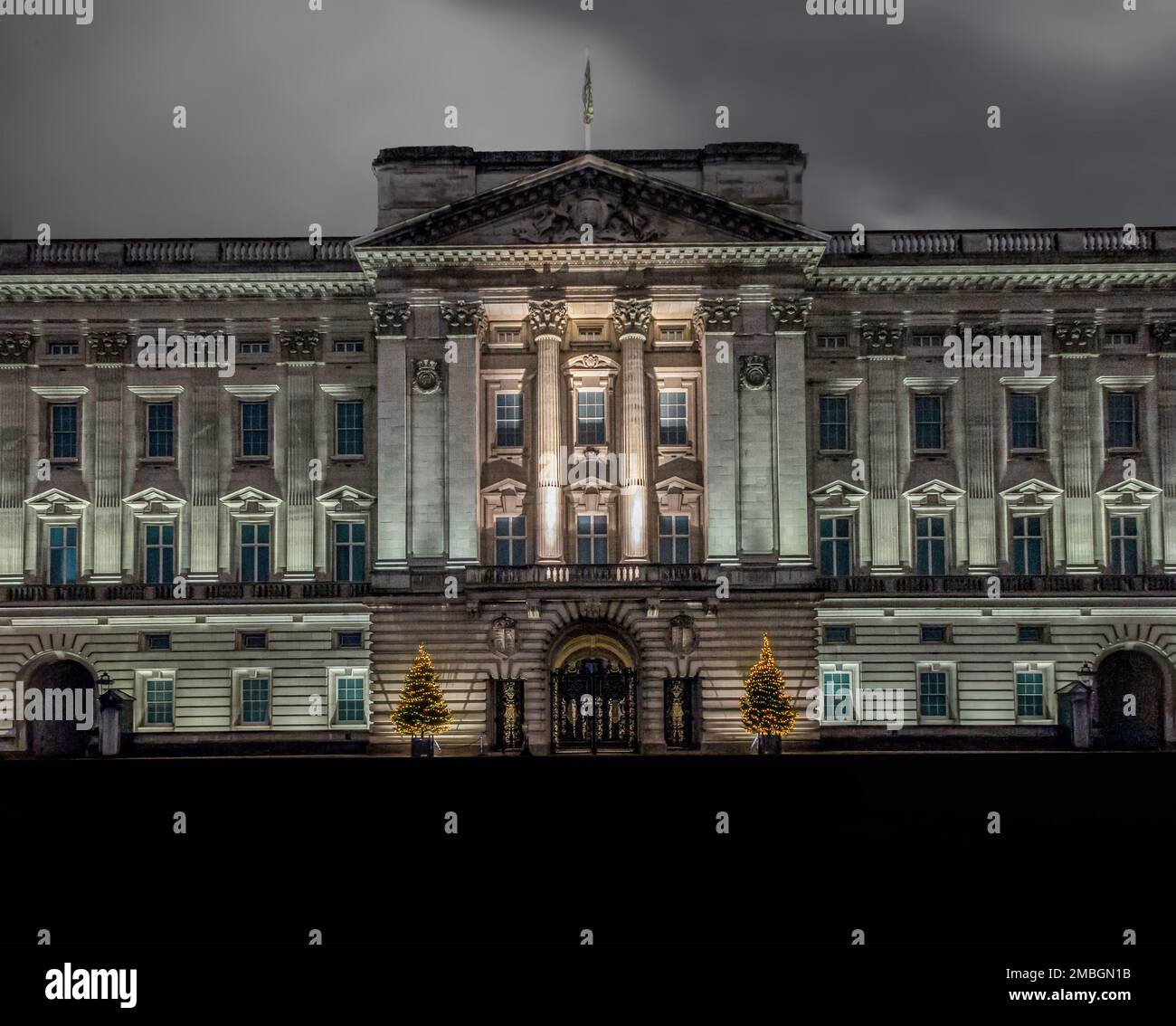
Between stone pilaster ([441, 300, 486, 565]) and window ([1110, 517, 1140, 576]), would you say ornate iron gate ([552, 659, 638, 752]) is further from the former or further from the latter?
window ([1110, 517, 1140, 576])

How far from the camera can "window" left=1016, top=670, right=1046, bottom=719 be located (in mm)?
57156

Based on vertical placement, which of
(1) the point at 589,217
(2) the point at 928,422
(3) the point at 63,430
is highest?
(1) the point at 589,217

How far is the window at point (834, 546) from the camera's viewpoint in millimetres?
58344

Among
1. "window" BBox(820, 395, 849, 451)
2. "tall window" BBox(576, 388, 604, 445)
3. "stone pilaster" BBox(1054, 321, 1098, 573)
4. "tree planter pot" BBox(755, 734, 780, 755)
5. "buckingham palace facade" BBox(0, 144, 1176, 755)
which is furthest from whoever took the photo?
"window" BBox(820, 395, 849, 451)

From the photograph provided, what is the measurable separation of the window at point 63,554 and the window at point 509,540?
1583 cm

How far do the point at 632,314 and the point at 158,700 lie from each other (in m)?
22.1

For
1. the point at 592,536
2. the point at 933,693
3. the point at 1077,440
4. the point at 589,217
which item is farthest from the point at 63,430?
the point at 1077,440

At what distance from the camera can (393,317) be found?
55.8m

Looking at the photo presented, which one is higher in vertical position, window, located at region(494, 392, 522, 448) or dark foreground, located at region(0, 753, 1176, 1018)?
window, located at region(494, 392, 522, 448)

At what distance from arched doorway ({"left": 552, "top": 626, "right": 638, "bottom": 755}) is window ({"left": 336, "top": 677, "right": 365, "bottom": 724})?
7.82m

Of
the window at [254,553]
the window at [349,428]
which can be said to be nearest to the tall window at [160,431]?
the window at [254,553]

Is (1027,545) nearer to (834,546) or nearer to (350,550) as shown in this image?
(834,546)

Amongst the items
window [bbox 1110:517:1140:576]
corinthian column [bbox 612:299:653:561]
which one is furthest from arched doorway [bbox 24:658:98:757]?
window [bbox 1110:517:1140:576]

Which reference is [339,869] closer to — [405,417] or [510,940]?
[510,940]
